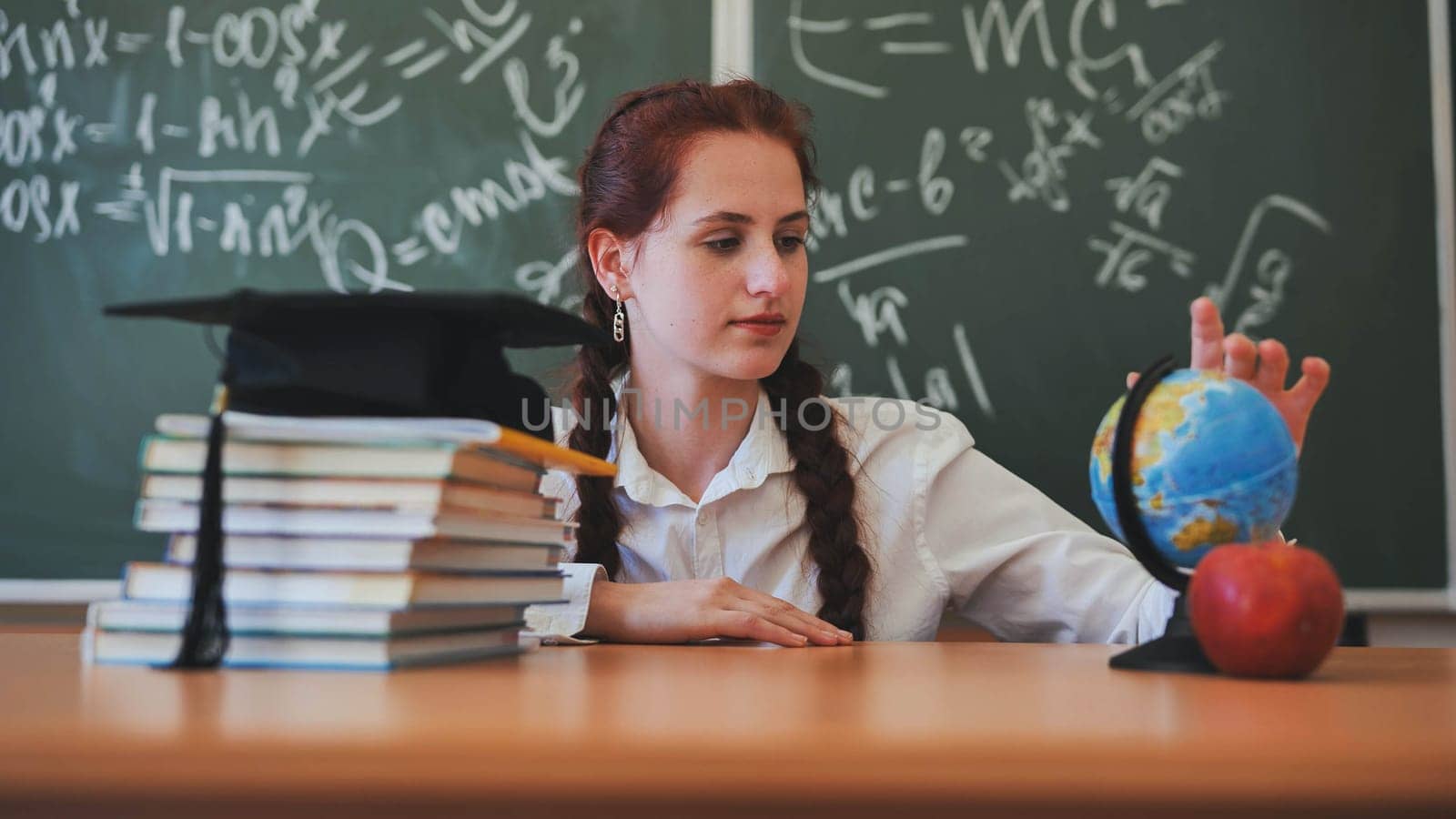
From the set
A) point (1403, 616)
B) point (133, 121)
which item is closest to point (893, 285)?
point (1403, 616)

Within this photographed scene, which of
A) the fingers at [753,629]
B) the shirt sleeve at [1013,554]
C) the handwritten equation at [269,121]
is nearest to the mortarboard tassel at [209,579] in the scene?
the fingers at [753,629]

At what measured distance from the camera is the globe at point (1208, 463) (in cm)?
86

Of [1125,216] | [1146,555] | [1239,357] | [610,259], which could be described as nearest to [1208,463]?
[1146,555]

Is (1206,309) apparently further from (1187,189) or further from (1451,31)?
(1451,31)

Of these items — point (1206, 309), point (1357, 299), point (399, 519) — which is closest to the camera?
point (399, 519)

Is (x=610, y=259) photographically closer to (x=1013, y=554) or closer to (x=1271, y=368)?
(x=1013, y=554)

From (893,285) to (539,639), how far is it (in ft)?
4.88

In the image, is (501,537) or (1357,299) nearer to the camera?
(501,537)

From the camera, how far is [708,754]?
0.46 m

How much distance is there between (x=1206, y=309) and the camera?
1.06m

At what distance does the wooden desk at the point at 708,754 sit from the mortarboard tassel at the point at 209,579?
12 centimetres

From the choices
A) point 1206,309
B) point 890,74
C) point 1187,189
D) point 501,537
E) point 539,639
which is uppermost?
point 890,74

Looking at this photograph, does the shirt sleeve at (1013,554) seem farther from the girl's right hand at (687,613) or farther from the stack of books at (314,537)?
the stack of books at (314,537)

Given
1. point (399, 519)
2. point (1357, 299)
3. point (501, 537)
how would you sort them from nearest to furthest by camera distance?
1. point (399, 519)
2. point (501, 537)
3. point (1357, 299)
